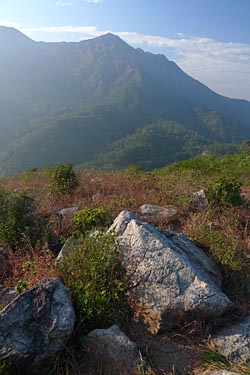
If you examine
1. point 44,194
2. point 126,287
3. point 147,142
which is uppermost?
point 126,287

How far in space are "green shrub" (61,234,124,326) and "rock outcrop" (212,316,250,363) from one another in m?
1.15

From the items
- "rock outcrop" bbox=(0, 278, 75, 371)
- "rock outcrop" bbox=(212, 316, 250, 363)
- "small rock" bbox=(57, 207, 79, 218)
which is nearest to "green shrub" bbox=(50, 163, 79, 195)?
"small rock" bbox=(57, 207, 79, 218)

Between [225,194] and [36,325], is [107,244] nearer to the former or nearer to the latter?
[36,325]

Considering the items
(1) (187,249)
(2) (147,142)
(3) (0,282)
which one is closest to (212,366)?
(1) (187,249)

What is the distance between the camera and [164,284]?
3.96 meters

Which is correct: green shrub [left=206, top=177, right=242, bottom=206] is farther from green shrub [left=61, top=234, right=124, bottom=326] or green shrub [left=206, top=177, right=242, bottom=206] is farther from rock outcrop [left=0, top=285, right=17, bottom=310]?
rock outcrop [left=0, top=285, right=17, bottom=310]

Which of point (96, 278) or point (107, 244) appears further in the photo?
point (107, 244)

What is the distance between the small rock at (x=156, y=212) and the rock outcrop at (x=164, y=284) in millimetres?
1873

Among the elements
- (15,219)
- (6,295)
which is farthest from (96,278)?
(15,219)

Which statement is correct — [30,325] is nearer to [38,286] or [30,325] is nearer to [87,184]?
[38,286]

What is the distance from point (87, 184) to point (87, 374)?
628 cm

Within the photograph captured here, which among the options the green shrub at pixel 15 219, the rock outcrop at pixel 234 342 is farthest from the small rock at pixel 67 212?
the rock outcrop at pixel 234 342

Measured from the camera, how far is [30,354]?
3.27 m

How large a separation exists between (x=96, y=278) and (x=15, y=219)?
2382mm
